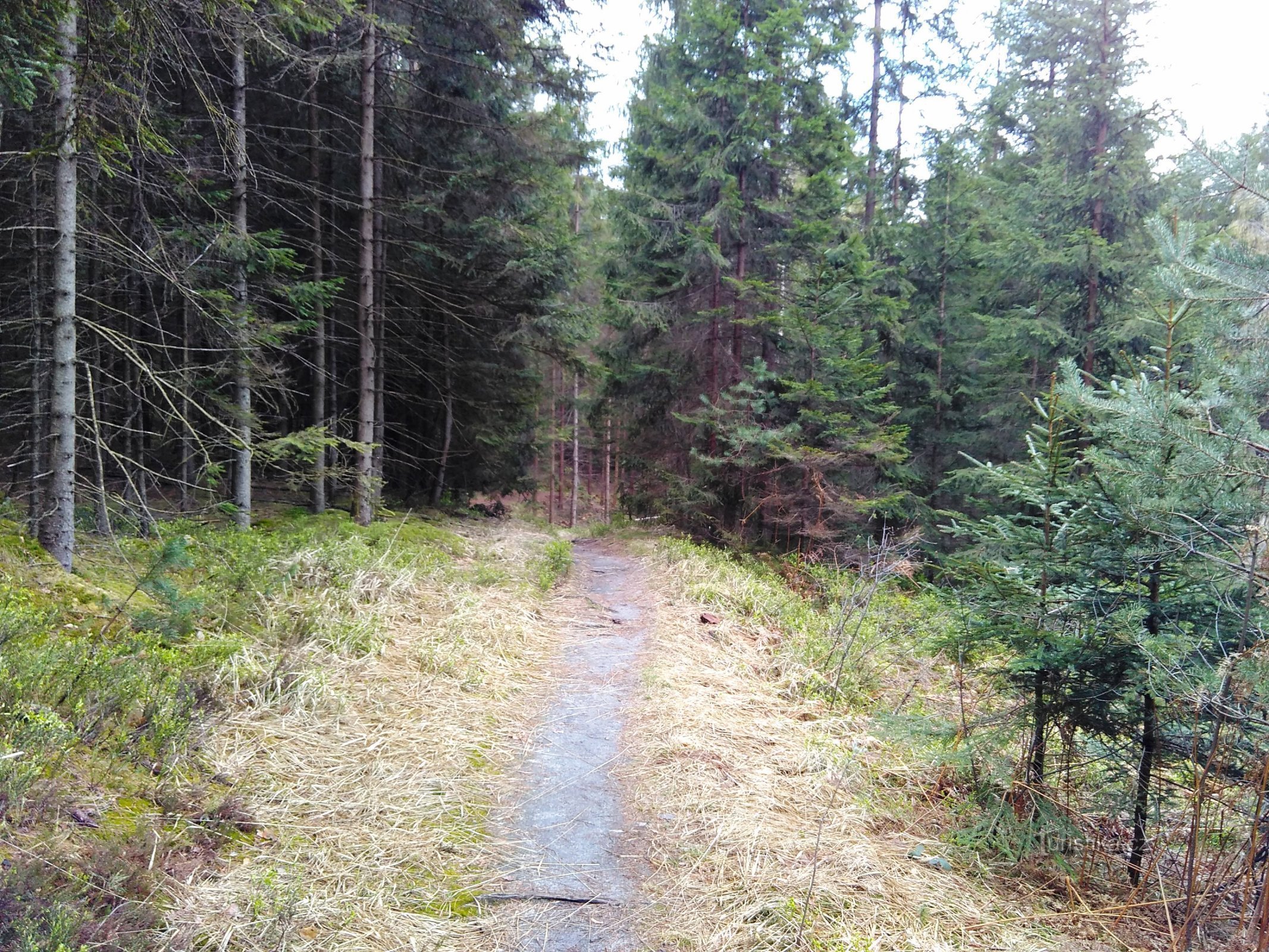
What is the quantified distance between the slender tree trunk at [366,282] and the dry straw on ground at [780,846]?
652 cm

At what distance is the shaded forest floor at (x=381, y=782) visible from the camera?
257cm

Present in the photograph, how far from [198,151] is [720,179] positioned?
360 inches

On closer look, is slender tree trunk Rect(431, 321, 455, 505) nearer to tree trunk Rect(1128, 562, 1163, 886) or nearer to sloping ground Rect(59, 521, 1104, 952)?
sloping ground Rect(59, 521, 1104, 952)

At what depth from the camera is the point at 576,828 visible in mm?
3674

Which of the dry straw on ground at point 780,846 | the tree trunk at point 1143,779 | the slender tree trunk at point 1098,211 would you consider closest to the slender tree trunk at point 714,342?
the slender tree trunk at point 1098,211

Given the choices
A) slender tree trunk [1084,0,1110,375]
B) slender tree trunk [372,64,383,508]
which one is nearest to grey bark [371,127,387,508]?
slender tree trunk [372,64,383,508]

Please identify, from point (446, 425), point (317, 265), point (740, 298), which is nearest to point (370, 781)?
point (317, 265)

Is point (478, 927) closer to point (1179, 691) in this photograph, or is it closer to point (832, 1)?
point (1179, 691)

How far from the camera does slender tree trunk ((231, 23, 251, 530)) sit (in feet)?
24.3

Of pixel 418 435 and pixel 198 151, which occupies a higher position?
pixel 198 151

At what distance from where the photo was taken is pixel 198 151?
9.02 metres

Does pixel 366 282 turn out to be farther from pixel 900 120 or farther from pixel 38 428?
pixel 900 120

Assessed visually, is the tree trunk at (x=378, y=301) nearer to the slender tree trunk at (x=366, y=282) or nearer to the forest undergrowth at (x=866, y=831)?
the slender tree trunk at (x=366, y=282)

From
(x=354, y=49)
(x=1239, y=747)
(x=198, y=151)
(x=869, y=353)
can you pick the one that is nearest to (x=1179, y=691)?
(x=1239, y=747)
